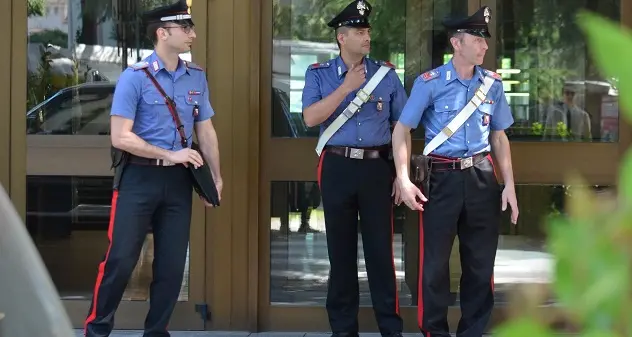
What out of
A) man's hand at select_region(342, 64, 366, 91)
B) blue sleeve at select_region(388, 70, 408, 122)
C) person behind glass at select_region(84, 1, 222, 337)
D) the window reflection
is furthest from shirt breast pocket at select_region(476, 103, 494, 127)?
person behind glass at select_region(84, 1, 222, 337)

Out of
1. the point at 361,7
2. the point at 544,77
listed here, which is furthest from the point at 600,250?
the point at 544,77

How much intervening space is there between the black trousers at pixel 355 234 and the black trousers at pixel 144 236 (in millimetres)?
699

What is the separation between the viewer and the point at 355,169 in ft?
14.2

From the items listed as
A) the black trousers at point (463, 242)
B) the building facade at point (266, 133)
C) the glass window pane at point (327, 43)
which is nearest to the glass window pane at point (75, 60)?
the building facade at point (266, 133)

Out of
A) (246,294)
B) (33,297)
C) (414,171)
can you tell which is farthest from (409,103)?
(33,297)

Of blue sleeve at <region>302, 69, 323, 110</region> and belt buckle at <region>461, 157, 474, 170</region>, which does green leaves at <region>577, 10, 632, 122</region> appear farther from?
blue sleeve at <region>302, 69, 323, 110</region>

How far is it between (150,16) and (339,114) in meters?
0.98

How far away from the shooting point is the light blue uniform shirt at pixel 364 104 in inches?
171

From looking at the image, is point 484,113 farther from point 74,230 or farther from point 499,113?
point 74,230

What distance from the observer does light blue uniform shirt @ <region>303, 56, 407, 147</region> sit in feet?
14.3

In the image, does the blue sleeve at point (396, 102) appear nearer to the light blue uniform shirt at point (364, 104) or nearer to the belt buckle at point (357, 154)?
the light blue uniform shirt at point (364, 104)

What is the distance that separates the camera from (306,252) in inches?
197

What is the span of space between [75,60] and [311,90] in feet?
4.52

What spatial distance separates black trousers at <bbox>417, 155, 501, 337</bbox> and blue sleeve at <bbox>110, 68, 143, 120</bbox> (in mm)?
1359
